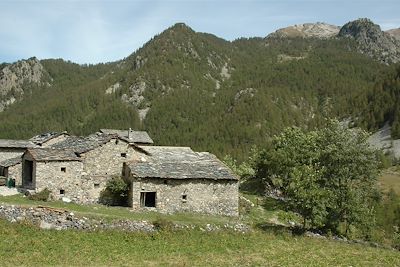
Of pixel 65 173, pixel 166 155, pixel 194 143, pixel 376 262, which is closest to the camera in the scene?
pixel 376 262

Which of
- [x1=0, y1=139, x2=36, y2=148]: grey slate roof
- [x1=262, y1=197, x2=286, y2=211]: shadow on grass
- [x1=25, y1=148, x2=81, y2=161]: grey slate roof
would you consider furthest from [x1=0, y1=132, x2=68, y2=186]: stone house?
[x1=262, y1=197, x2=286, y2=211]: shadow on grass

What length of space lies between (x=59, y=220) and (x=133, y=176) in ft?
27.7

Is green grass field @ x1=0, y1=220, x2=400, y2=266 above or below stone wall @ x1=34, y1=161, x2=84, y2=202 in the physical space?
below

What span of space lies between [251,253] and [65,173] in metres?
18.0

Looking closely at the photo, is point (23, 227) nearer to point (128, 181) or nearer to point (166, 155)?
point (128, 181)

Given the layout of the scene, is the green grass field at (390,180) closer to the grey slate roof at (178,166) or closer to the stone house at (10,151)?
the grey slate roof at (178,166)

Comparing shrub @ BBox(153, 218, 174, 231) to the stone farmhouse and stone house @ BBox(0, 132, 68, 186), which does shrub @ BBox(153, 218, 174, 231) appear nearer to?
the stone farmhouse

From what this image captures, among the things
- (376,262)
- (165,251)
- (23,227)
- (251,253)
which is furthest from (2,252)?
(376,262)

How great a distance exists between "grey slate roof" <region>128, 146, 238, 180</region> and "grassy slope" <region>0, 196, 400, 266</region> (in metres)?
3.76

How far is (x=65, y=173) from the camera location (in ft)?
137

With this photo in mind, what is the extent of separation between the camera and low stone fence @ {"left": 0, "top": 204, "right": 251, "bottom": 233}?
3391 cm

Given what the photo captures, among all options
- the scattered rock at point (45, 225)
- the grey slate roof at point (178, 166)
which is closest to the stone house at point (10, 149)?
the grey slate roof at point (178, 166)

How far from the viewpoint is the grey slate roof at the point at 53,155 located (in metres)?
40.9

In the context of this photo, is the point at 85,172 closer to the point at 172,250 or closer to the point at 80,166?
the point at 80,166
